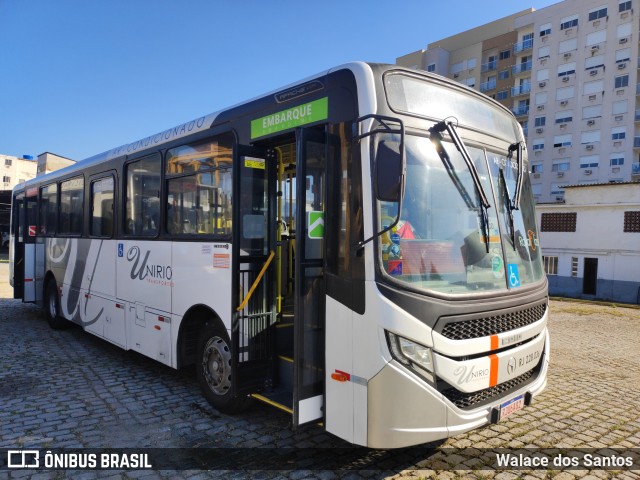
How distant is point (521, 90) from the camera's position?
167 ft

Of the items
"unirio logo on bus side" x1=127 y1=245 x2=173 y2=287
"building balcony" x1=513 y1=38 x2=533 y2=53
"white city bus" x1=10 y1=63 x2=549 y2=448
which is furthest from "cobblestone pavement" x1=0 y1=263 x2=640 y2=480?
"building balcony" x1=513 y1=38 x2=533 y2=53

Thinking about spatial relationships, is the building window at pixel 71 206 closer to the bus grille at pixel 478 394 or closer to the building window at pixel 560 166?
the bus grille at pixel 478 394

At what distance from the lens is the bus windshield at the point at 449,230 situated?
3.47 metres

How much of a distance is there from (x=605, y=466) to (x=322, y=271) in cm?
315

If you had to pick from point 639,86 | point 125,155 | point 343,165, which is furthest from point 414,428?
point 639,86

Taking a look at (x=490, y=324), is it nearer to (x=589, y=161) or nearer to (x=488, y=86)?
(x=589, y=161)

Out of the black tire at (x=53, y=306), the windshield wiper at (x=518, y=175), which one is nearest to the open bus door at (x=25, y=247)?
the black tire at (x=53, y=306)

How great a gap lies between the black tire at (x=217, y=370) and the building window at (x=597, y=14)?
54.0 m

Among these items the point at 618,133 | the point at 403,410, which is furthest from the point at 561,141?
the point at 403,410

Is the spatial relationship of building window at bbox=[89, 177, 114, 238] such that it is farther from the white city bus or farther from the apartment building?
the apartment building

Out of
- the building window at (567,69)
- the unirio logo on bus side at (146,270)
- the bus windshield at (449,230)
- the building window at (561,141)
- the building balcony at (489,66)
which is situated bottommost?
the unirio logo on bus side at (146,270)

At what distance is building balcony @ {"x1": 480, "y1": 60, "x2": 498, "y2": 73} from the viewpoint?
53.7 metres

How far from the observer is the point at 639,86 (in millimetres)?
42812

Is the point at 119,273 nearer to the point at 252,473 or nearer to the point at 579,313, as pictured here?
the point at 252,473
